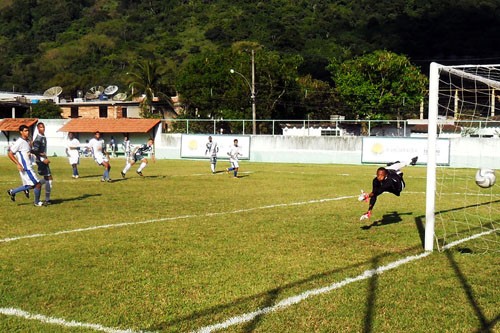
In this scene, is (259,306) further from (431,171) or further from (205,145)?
(205,145)

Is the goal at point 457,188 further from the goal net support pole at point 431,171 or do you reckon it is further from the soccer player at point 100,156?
the soccer player at point 100,156

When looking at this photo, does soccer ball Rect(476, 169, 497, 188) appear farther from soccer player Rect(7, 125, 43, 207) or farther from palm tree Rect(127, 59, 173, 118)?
palm tree Rect(127, 59, 173, 118)

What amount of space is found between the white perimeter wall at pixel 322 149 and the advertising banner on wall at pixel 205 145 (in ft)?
2.79

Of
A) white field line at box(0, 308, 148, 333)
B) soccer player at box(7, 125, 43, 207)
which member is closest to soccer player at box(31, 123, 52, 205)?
soccer player at box(7, 125, 43, 207)

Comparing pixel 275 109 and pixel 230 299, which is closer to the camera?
pixel 230 299

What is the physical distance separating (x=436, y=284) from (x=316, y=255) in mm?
1998

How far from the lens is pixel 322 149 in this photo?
39.0 meters

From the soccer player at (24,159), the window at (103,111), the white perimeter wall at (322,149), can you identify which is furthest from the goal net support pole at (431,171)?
the window at (103,111)

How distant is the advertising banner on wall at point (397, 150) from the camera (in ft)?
109

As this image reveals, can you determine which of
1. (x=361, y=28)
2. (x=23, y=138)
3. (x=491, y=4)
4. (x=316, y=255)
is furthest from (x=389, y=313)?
(x=491, y=4)

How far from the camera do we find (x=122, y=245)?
8.80 m

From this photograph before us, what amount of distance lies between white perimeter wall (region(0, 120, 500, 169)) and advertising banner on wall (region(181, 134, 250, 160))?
2.79ft

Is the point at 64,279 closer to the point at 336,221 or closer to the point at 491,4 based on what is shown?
the point at 336,221

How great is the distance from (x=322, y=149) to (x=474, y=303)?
109 ft
